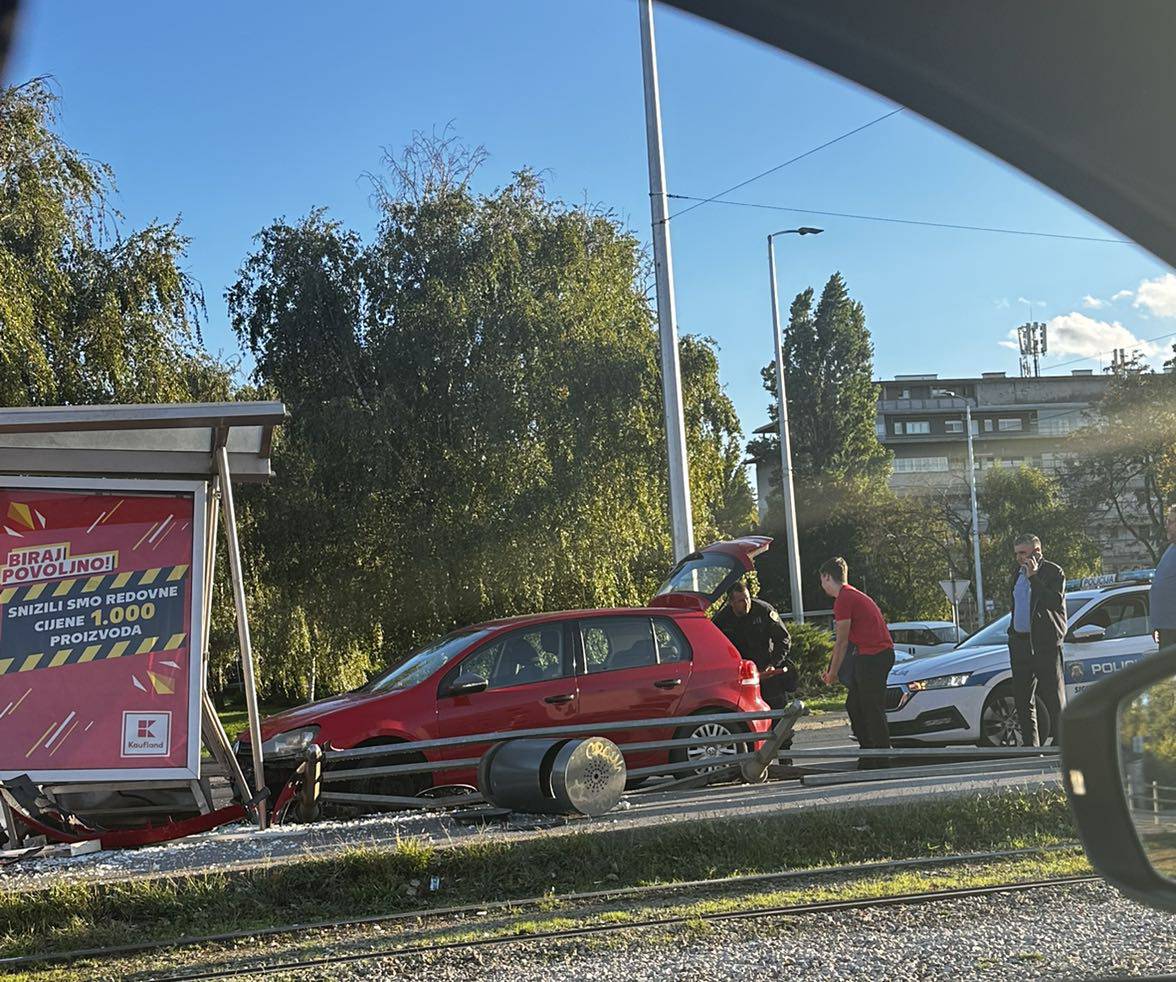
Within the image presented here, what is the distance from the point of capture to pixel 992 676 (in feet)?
41.7

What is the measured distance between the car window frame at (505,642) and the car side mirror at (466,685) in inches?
1.0

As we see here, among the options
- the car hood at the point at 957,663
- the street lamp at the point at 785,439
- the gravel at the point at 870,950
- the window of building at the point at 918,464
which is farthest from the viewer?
the window of building at the point at 918,464

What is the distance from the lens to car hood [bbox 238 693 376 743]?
393 inches

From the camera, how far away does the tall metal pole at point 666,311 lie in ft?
61.1

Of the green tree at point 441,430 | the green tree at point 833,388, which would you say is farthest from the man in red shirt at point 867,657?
the green tree at point 833,388

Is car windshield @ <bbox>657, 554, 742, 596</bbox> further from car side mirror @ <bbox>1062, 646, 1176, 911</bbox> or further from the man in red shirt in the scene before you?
car side mirror @ <bbox>1062, 646, 1176, 911</bbox>

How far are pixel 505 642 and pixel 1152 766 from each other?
29.7ft

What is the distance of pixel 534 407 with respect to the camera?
2342 cm

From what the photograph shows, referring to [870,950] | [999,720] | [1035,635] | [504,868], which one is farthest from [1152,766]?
[999,720]

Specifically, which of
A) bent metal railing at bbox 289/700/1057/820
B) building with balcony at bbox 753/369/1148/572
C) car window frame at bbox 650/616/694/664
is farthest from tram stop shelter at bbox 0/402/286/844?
building with balcony at bbox 753/369/1148/572

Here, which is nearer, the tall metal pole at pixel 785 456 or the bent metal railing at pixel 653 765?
the bent metal railing at pixel 653 765

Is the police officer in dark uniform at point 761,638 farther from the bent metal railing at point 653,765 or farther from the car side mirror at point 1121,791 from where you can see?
the car side mirror at point 1121,791

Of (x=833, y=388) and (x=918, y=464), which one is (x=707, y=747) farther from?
(x=918, y=464)

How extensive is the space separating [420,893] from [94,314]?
505 inches
